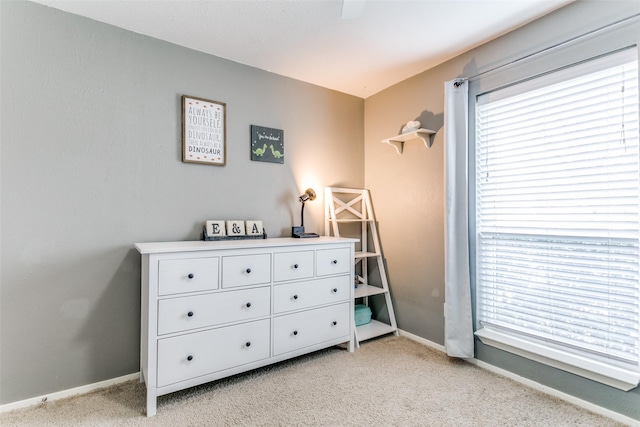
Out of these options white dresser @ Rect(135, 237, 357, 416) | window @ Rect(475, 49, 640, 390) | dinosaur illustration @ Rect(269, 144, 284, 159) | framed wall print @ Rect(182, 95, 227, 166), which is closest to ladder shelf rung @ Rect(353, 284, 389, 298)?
white dresser @ Rect(135, 237, 357, 416)

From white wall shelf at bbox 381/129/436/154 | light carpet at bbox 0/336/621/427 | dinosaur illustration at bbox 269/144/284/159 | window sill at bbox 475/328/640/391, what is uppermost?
white wall shelf at bbox 381/129/436/154

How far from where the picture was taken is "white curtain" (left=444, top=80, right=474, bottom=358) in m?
2.32

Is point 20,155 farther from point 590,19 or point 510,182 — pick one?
point 590,19

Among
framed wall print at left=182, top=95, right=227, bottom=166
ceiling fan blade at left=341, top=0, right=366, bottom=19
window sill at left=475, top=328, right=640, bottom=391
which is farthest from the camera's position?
framed wall print at left=182, top=95, right=227, bottom=166

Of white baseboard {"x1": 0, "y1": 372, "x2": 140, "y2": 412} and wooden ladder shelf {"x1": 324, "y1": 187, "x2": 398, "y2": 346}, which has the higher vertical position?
wooden ladder shelf {"x1": 324, "y1": 187, "x2": 398, "y2": 346}

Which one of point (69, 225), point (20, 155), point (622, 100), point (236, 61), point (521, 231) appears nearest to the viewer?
point (622, 100)

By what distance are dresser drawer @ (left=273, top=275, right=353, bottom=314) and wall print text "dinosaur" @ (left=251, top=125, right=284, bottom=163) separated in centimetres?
112

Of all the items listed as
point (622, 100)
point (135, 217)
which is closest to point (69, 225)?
point (135, 217)

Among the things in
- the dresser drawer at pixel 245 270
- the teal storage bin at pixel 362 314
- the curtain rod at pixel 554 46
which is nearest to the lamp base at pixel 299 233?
the dresser drawer at pixel 245 270

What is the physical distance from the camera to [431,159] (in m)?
2.68

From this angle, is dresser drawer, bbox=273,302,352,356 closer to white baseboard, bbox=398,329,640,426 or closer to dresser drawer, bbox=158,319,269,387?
dresser drawer, bbox=158,319,269,387

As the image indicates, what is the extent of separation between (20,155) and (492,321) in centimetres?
325

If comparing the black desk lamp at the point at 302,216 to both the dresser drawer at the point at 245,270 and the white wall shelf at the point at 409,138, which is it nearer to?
the dresser drawer at the point at 245,270

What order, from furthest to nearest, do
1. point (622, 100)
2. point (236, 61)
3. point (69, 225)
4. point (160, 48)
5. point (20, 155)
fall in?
point (236, 61), point (160, 48), point (69, 225), point (20, 155), point (622, 100)
